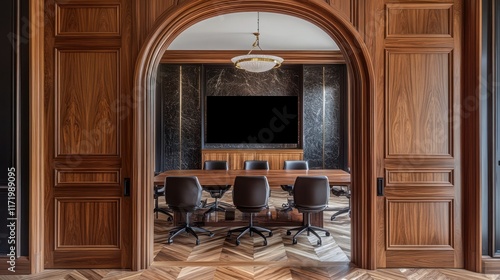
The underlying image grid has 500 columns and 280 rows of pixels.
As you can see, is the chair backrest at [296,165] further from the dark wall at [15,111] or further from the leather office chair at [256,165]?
the dark wall at [15,111]

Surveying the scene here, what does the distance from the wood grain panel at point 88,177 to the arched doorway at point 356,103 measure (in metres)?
0.21

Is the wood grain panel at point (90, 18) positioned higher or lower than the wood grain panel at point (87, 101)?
higher

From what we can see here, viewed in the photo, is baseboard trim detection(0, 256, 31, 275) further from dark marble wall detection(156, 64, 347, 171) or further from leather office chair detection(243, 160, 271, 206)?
dark marble wall detection(156, 64, 347, 171)

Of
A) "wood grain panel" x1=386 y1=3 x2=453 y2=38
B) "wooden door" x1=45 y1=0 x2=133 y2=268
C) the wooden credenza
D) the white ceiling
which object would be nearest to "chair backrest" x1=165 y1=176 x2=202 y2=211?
"wooden door" x1=45 y1=0 x2=133 y2=268

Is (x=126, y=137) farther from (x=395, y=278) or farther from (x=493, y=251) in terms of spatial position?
(x=493, y=251)

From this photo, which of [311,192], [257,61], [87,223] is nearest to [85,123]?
[87,223]

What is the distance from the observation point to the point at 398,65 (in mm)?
2691

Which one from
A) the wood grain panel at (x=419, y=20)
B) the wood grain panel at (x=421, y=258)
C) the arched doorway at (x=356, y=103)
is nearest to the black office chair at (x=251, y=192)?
the arched doorway at (x=356, y=103)

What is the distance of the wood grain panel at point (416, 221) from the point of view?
2695 mm

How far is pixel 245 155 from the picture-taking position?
6.92 m

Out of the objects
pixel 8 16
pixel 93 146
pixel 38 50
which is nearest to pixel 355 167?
pixel 93 146

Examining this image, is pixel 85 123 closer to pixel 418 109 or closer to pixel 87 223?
pixel 87 223

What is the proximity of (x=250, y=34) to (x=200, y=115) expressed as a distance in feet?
8.09

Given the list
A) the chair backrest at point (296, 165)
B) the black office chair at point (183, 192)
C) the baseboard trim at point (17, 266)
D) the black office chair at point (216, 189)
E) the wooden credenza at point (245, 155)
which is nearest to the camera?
the baseboard trim at point (17, 266)
